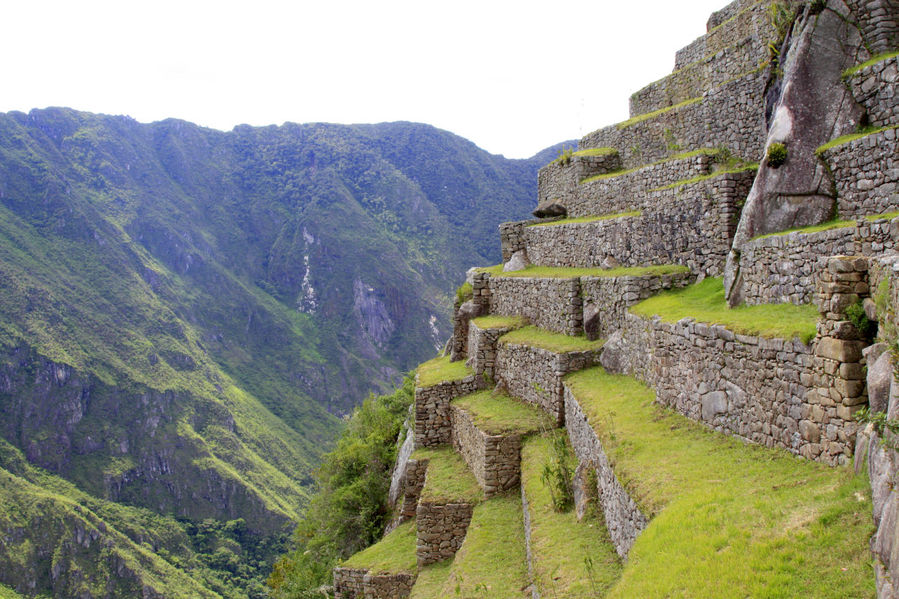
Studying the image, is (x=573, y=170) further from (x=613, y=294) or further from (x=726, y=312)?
(x=726, y=312)

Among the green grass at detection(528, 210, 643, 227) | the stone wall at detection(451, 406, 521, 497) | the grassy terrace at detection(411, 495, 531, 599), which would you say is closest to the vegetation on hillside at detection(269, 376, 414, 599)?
the grassy terrace at detection(411, 495, 531, 599)

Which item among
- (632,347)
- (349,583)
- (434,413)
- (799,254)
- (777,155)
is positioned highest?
(777,155)

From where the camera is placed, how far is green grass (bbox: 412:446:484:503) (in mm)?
13992

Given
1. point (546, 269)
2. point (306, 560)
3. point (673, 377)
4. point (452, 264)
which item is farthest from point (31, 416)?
point (673, 377)

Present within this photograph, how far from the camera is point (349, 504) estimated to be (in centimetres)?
2094

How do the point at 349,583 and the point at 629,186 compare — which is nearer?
the point at 349,583

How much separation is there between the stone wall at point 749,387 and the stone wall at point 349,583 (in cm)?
827

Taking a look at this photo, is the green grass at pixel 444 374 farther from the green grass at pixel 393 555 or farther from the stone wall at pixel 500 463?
the stone wall at pixel 500 463

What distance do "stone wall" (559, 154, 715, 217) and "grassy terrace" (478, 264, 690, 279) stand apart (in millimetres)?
1692

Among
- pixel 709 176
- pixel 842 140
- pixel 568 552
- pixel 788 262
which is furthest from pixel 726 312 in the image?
pixel 709 176

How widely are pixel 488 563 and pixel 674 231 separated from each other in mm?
7518

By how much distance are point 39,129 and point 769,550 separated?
21668 centimetres

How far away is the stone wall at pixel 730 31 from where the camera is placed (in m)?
14.9

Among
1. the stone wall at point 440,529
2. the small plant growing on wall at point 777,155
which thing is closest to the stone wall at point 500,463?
the stone wall at point 440,529
